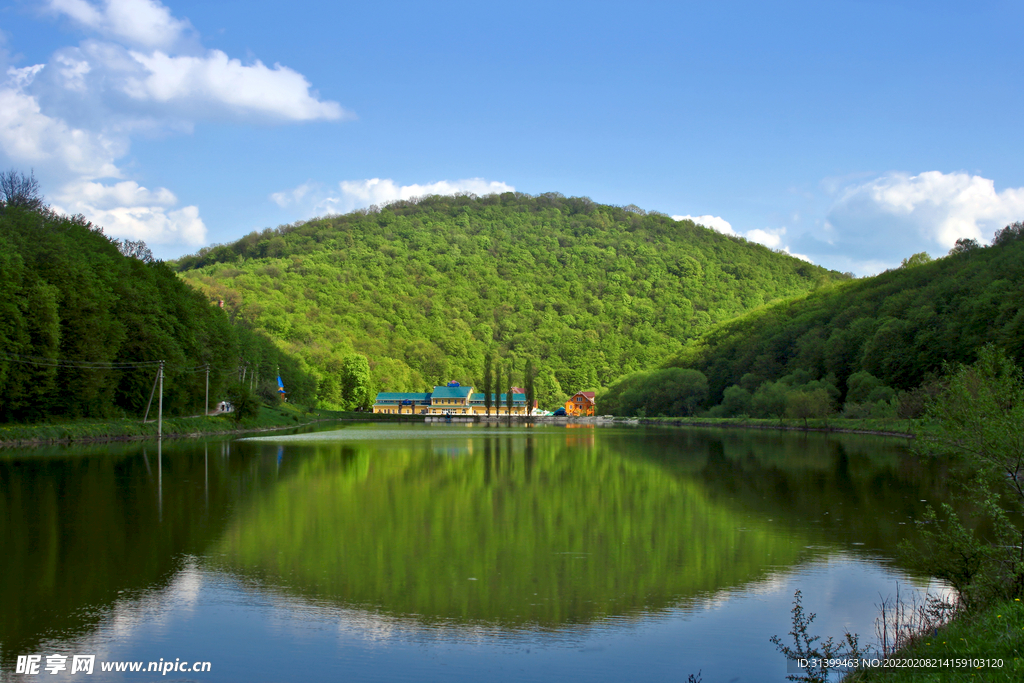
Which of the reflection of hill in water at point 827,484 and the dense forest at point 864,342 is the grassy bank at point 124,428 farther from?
the dense forest at point 864,342

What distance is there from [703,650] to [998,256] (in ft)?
233

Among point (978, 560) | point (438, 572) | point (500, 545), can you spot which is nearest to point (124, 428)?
point (500, 545)

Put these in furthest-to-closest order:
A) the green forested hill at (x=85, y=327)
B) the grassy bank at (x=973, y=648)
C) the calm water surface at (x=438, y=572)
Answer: the green forested hill at (x=85, y=327) < the calm water surface at (x=438, y=572) < the grassy bank at (x=973, y=648)

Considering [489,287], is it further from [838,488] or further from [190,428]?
[838,488]

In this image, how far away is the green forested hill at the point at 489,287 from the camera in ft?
400

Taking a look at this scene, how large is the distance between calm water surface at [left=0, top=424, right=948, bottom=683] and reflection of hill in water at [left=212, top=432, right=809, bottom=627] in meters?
0.06

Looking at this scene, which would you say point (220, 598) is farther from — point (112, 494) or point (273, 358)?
point (273, 358)

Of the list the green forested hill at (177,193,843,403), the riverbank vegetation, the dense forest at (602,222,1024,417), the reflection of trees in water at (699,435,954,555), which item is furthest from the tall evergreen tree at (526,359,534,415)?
the riverbank vegetation

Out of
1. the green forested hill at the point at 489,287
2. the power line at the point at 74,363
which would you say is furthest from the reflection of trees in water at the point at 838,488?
the green forested hill at the point at 489,287

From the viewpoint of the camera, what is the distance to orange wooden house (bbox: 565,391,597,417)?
127562 millimetres

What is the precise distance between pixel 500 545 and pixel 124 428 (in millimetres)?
34998

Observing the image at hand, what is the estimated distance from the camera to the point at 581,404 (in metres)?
130

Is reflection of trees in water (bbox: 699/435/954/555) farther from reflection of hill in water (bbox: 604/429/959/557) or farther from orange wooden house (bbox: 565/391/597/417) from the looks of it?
orange wooden house (bbox: 565/391/597/417)

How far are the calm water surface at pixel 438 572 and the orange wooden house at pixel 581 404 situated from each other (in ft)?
347
